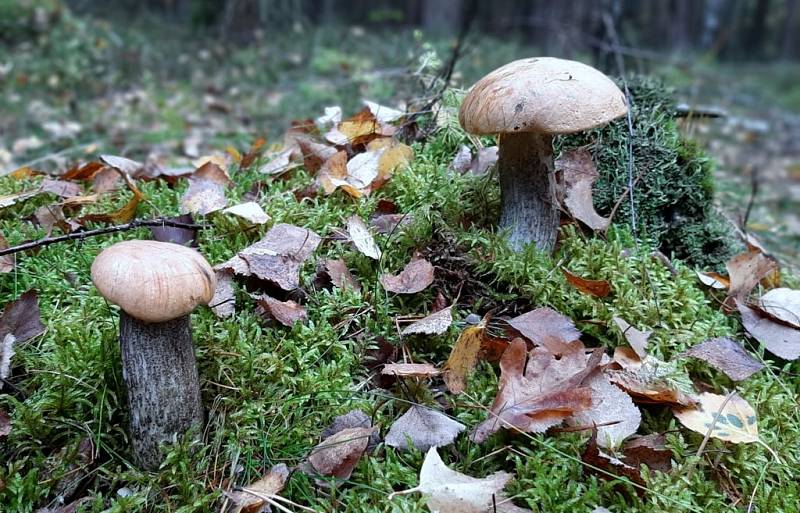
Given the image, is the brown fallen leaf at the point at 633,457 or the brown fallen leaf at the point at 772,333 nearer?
the brown fallen leaf at the point at 633,457

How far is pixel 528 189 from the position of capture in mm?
2375

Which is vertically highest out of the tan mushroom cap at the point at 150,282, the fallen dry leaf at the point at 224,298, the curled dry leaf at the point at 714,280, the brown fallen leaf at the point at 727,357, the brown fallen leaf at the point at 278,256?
the tan mushroom cap at the point at 150,282

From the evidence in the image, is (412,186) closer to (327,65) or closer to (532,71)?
(532,71)

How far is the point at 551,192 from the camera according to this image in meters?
2.39

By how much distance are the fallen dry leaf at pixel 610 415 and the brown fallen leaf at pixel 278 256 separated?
1113 millimetres

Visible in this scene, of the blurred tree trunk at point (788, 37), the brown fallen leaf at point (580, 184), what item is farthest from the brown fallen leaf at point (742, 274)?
the blurred tree trunk at point (788, 37)

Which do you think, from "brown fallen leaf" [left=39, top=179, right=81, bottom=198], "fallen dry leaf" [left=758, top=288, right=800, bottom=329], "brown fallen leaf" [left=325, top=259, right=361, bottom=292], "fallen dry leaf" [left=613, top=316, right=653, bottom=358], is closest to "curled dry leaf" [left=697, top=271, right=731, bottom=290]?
"fallen dry leaf" [left=758, top=288, right=800, bottom=329]

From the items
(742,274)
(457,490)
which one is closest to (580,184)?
(742,274)

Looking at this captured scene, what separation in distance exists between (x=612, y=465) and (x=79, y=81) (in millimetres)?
8379

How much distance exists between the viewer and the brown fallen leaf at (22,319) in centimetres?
207

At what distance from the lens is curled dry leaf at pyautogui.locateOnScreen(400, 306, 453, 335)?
6.77 ft

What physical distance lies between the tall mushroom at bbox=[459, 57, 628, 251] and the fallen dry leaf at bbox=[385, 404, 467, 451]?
95 cm

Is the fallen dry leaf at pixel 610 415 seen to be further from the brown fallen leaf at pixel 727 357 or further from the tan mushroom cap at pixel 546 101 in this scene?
the tan mushroom cap at pixel 546 101

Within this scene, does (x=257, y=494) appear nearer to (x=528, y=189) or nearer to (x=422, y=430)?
(x=422, y=430)
